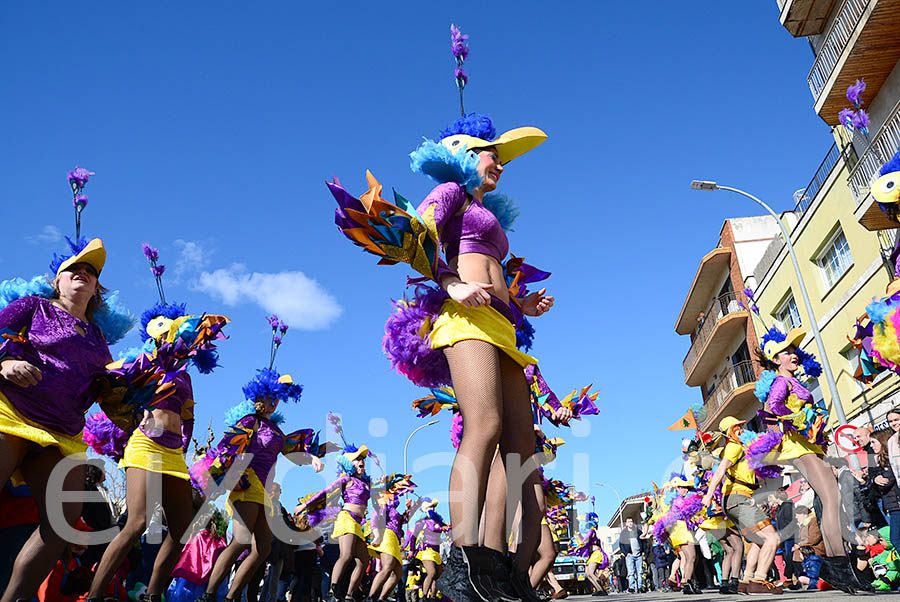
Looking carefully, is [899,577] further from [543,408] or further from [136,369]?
[136,369]

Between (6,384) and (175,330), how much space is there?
1.75m

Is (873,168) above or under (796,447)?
above

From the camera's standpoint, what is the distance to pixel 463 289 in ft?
8.96

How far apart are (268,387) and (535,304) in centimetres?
395

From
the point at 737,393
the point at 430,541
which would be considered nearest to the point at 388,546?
the point at 430,541

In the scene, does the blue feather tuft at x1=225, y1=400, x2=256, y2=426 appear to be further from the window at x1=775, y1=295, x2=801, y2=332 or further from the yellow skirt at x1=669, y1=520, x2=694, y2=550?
the window at x1=775, y1=295, x2=801, y2=332

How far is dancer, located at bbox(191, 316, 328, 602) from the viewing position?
5781mm

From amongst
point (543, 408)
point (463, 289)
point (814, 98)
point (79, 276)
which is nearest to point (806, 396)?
point (543, 408)

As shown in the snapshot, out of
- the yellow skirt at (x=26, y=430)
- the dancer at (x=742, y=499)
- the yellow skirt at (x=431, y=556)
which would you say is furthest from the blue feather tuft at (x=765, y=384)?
the yellow skirt at (x=431, y=556)

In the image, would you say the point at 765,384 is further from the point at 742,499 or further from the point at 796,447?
the point at 742,499

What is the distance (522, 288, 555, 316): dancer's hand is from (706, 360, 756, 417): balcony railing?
75.7 ft

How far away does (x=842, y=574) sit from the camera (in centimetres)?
483

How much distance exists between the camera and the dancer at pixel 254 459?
5.78m

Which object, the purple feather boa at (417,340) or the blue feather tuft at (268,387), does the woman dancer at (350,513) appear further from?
the purple feather boa at (417,340)
